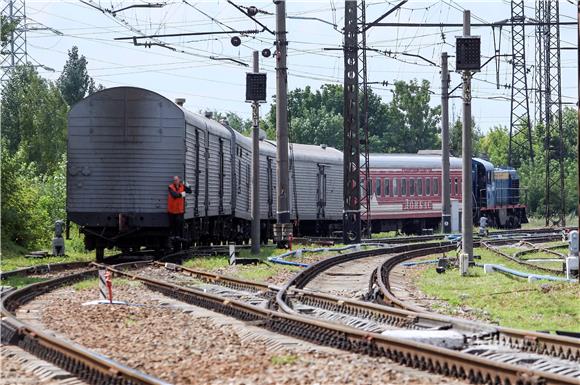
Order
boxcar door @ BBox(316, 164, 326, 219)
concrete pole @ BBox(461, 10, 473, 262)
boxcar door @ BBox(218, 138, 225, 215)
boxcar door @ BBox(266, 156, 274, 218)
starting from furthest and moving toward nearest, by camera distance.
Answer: boxcar door @ BBox(316, 164, 326, 219) → boxcar door @ BBox(266, 156, 274, 218) → boxcar door @ BBox(218, 138, 225, 215) → concrete pole @ BBox(461, 10, 473, 262)

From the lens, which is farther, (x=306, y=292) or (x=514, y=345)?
(x=306, y=292)

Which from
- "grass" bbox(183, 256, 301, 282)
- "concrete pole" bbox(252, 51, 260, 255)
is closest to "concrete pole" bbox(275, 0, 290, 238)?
"concrete pole" bbox(252, 51, 260, 255)

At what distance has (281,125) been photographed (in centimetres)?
2962

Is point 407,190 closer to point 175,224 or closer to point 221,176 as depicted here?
point 221,176

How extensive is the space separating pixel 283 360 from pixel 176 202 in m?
15.4

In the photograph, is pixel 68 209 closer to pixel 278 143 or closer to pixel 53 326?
pixel 278 143

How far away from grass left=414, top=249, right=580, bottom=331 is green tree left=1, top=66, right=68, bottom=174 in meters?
56.0

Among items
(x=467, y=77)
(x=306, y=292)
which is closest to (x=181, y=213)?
(x=467, y=77)

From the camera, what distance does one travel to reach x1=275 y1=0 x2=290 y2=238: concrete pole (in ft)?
96.9

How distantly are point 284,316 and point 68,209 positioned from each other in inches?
550

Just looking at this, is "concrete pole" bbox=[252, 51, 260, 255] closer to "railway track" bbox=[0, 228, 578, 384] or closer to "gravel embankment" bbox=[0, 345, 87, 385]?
"railway track" bbox=[0, 228, 578, 384]

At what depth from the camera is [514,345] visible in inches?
448

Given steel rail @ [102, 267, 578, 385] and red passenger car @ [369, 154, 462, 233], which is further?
red passenger car @ [369, 154, 462, 233]

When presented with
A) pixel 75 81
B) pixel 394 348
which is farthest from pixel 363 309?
pixel 75 81
